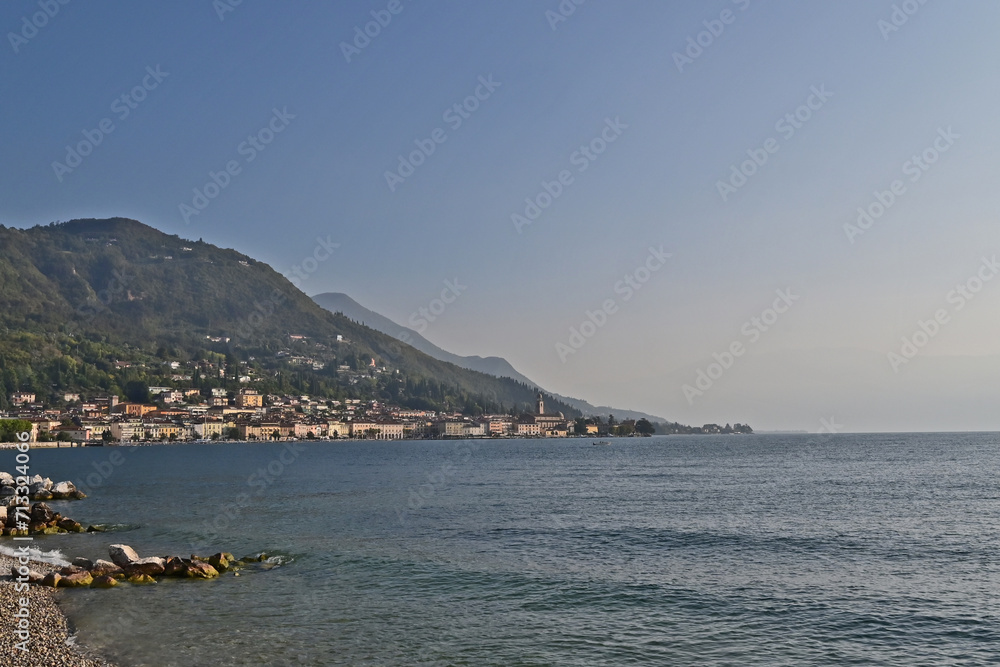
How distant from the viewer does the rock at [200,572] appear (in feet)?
94.2

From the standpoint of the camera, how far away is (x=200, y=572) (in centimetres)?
2877

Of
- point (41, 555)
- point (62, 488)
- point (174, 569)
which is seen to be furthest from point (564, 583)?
point (62, 488)

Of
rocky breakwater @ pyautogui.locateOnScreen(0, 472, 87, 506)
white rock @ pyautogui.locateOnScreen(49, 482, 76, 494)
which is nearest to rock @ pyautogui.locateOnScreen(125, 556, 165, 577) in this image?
rocky breakwater @ pyautogui.locateOnScreen(0, 472, 87, 506)

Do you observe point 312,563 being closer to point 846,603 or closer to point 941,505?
point 846,603

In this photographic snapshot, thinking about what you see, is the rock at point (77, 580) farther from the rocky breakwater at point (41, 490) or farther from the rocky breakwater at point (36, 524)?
the rocky breakwater at point (41, 490)

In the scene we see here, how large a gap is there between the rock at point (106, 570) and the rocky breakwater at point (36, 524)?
13.8 meters

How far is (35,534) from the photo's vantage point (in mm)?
40062

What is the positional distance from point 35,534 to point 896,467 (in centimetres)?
9021

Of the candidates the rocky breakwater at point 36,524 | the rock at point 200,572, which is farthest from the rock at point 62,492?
the rock at point 200,572

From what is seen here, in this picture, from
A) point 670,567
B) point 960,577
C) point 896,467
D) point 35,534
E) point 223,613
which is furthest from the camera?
point 896,467

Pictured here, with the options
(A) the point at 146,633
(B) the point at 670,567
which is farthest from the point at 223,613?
(B) the point at 670,567

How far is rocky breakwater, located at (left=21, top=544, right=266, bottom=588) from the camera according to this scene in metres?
27.1

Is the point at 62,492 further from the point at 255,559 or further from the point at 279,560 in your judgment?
the point at 279,560

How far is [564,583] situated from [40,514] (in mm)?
33295
